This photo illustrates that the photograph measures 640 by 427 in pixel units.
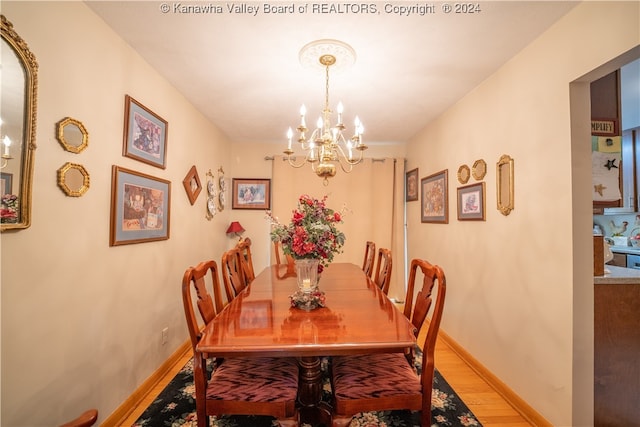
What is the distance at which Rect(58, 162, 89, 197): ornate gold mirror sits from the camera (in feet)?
4.38

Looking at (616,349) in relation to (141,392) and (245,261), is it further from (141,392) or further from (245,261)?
(141,392)

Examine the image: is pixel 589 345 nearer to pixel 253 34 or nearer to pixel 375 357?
pixel 375 357

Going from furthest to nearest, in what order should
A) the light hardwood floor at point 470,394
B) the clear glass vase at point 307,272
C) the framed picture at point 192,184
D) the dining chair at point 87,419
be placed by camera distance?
the framed picture at point 192,184 → the light hardwood floor at point 470,394 → the clear glass vase at point 307,272 → the dining chair at point 87,419

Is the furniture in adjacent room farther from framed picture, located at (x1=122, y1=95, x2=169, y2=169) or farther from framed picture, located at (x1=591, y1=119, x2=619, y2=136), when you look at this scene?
framed picture, located at (x1=122, y1=95, x2=169, y2=169)

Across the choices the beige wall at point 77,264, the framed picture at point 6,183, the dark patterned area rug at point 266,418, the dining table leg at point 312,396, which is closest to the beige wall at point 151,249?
the beige wall at point 77,264

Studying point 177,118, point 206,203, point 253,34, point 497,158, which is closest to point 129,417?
point 206,203

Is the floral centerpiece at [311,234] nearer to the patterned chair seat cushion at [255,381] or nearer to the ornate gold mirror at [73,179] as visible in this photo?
the patterned chair seat cushion at [255,381]

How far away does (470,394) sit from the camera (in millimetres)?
1972

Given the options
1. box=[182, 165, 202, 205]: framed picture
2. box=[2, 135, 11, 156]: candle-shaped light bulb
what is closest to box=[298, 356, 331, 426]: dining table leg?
box=[2, 135, 11, 156]: candle-shaped light bulb

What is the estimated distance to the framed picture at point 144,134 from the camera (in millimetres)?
1791

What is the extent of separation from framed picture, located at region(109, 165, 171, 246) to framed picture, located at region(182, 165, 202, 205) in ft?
1.04

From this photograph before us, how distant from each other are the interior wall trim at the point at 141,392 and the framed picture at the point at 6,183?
4.62ft

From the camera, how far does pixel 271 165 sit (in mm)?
4148

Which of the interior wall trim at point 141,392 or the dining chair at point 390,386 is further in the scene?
the interior wall trim at point 141,392
